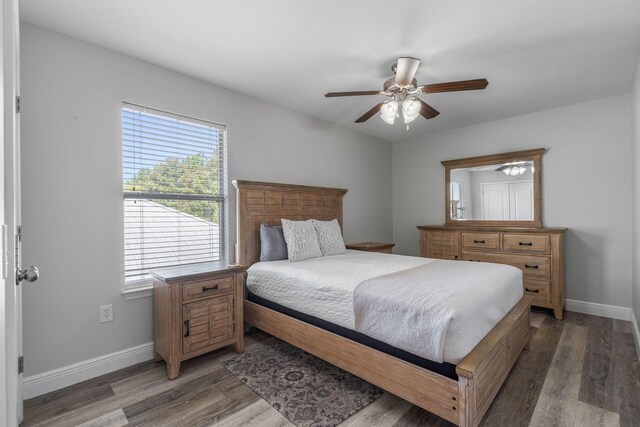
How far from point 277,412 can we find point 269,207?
2.00m

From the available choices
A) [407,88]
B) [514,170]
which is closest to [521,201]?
[514,170]

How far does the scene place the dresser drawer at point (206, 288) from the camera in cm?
230

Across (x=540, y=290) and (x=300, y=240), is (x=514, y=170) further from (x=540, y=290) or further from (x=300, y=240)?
(x=300, y=240)

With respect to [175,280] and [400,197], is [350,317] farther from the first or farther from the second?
[400,197]

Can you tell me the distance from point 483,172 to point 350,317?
132 inches

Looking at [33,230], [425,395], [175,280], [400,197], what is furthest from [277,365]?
[400,197]

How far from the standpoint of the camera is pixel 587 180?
3.54 m

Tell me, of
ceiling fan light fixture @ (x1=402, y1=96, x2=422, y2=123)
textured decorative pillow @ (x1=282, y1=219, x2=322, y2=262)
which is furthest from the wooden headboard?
ceiling fan light fixture @ (x1=402, y1=96, x2=422, y2=123)

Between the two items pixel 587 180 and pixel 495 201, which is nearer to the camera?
pixel 587 180

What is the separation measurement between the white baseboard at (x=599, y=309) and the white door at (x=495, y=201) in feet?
4.04

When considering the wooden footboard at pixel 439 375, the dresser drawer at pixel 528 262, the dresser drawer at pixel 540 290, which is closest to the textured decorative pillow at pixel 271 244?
the wooden footboard at pixel 439 375

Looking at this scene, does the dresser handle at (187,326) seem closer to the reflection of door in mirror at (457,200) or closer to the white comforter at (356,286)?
the white comforter at (356,286)

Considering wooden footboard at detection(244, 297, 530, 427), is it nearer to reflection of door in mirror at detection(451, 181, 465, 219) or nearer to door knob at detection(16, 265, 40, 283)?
door knob at detection(16, 265, 40, 283)

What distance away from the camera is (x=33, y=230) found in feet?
6.69
